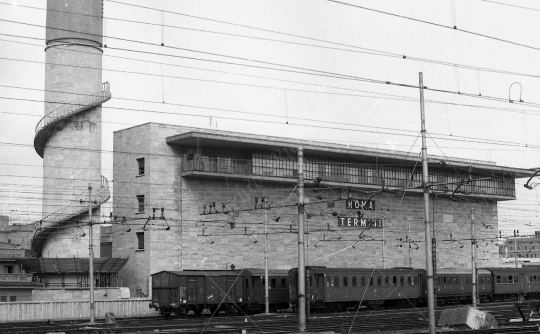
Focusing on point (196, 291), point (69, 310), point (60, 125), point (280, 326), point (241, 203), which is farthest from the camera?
point (241, 203)

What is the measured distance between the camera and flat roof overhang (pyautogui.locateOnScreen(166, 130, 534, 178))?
216 ft

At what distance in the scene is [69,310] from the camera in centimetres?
5391

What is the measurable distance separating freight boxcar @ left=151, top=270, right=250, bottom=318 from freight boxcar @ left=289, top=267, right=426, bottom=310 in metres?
4.18

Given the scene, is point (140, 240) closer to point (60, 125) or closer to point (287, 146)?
point (60, 125)

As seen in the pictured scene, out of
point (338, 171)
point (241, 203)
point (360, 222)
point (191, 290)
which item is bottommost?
point (191, 290)

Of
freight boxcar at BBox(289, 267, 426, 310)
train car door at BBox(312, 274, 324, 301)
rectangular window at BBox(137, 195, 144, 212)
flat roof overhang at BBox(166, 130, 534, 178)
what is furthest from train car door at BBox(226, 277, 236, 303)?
rectangular window at BBox(137, 195, 144, 212)

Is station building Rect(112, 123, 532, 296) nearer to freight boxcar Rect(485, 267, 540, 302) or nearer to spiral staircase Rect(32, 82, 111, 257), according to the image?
spiral staircase Rect(32, 82, 111, 257)

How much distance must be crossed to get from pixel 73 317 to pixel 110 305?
2.80 metres

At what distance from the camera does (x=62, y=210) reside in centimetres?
6156

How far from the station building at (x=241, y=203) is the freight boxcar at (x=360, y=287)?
20.2 feet

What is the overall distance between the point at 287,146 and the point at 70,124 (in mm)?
19305

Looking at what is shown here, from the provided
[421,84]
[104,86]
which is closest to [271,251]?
[104,86]

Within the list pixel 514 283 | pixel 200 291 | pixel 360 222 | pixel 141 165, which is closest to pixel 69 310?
pixel 200 291

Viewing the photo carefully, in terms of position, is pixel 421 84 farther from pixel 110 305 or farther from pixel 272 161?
pixel 272 161
